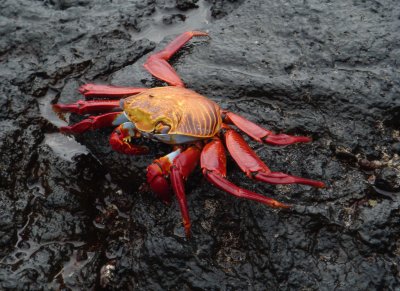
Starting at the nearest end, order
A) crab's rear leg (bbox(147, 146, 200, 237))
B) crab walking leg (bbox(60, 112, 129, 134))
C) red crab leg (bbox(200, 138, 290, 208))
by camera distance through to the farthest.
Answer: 1. red crab leg (bbox(200, 138, 290, 208))
2. crab's rear leg (bbox(147, 146, 200, 237))
3. crab walking leg (bbox(60, 112, 129, 134))

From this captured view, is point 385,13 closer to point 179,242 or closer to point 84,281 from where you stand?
point 179,242

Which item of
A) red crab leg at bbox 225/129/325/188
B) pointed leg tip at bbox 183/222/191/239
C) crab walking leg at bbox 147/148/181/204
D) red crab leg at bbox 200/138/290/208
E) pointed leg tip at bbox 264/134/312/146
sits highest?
pointed leg tip at bbox 264/134/312/146

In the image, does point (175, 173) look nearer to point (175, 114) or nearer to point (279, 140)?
point (175, 114)

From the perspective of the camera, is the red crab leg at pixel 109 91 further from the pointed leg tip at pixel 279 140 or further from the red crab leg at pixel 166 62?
the pointed leg tip at pixel 279 140

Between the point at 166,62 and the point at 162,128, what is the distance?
875 mm

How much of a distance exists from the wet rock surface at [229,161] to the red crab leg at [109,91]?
260mm

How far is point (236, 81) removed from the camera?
3.34 m

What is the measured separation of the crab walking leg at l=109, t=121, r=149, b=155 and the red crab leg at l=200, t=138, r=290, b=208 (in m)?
0.52

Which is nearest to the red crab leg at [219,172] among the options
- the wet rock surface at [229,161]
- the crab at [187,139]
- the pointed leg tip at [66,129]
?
the crab at [187,139]

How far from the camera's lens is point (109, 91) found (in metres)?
3.30

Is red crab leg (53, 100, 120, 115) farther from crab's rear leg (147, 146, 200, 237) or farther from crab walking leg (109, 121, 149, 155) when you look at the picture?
crab's rear leg (147, 146, 200, 237)

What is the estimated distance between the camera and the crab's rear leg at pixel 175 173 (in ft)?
8.65

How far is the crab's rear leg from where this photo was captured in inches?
104

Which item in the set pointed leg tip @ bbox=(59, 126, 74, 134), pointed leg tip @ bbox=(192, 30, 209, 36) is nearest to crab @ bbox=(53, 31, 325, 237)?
pointed leg tip @ bbox=(59, 126, 74, 134)
